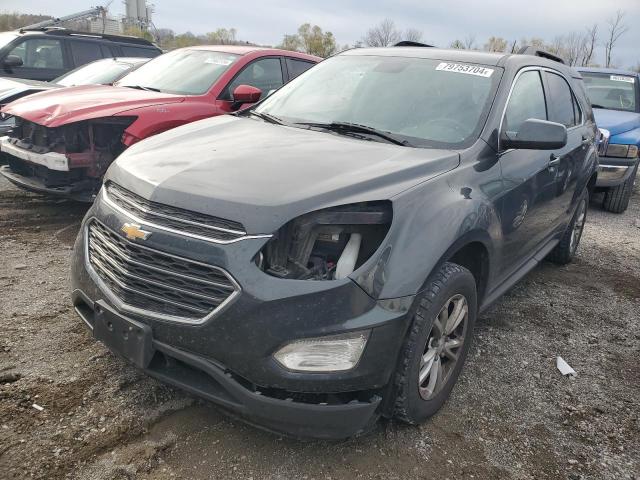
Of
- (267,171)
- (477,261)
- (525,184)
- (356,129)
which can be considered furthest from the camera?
(525,184)

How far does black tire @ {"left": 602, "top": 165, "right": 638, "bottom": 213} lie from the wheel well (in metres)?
5.42

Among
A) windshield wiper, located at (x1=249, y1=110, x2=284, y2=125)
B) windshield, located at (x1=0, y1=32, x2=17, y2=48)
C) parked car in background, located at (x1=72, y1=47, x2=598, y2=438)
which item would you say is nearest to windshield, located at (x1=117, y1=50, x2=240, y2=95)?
windshield wiper, located at (x1=249, y1=110, x2=284, y2=125)

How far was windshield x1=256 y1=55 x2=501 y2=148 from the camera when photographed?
3.03 meters

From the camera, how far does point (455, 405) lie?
2797mm

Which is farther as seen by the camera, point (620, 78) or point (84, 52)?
point (84, 52)

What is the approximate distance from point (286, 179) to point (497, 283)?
1.58 metres

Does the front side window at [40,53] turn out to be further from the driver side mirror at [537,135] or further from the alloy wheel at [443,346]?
the alloy wheel at [443,346]

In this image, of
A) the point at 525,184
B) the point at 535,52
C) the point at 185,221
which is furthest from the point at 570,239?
the point at 185,221

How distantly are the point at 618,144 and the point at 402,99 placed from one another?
5.17 meters

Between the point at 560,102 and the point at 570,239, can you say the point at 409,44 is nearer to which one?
the point at 560,102

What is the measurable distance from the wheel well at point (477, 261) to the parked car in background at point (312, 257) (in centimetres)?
1

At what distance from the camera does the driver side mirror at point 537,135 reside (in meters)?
2.91

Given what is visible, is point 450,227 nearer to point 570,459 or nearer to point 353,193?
point 353,193

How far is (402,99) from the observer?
3.23m
